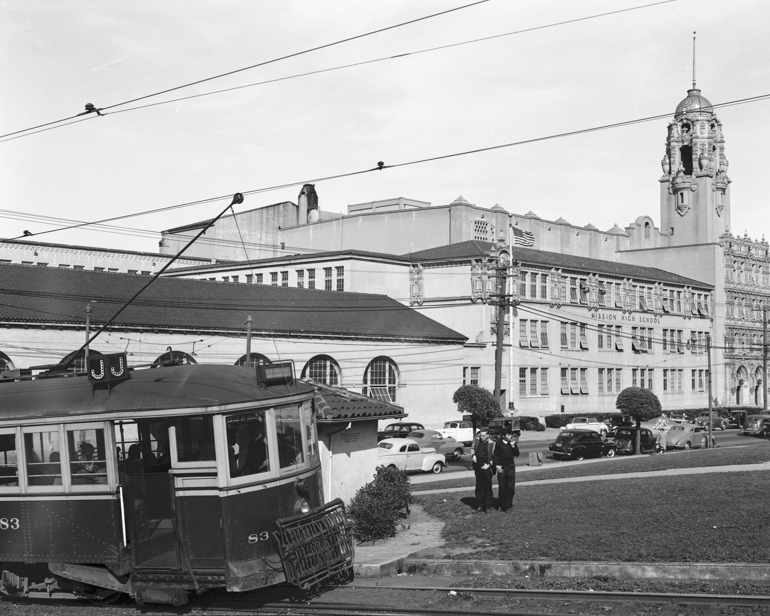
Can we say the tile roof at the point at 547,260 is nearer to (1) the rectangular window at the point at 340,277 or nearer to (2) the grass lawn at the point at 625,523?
(1) the rectangular window at the point at 340,277

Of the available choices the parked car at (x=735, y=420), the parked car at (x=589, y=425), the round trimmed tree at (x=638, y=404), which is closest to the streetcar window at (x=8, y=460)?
the round trimmed tree at (x=638, y=404)

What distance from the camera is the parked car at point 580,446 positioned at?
40.5 metres

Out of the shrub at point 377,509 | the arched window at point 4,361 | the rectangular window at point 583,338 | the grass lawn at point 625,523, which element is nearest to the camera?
the grass lawn at point 625,523

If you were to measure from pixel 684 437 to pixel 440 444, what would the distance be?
530 inches

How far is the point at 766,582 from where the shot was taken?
12609 mm

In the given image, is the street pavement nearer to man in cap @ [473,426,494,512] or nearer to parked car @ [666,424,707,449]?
man in cap @ [473,426,494,512]

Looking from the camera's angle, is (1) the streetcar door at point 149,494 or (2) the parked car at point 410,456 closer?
(1) the streetcar door at point 149,494

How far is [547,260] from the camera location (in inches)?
2729

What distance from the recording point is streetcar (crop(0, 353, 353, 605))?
1191 centimetres

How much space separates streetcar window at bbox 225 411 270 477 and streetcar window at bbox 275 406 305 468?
0.25m

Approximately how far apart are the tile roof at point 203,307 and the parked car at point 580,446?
14645mm

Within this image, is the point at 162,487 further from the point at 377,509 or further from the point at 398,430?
the point at 398,430

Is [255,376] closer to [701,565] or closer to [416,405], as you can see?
[701,565]

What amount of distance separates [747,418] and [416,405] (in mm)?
21668
